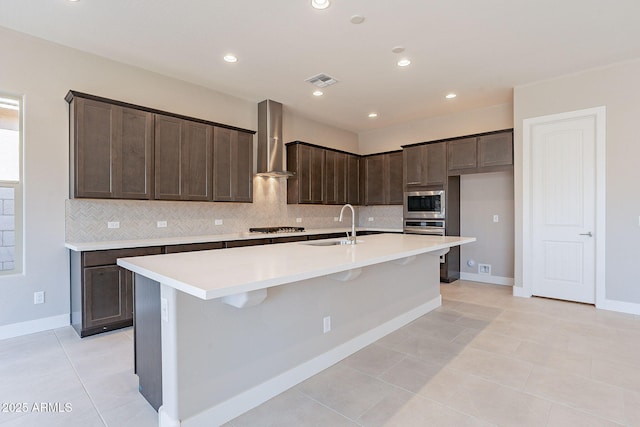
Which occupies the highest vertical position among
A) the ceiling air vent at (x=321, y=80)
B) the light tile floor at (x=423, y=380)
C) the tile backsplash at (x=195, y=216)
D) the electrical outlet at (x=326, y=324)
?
the ceiling air vent at (x=321, y=80)

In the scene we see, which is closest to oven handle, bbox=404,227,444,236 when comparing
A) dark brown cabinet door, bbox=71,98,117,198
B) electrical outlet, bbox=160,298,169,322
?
dark brown cabinet door, bbox=71,98,117,198

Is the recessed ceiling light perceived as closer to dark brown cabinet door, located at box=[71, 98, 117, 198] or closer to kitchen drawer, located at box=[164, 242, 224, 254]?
dark brown cabinet door, located at box=[71, 98, 117, 198]

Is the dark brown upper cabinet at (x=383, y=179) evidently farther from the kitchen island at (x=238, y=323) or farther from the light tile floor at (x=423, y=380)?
the kitchen island at (x=238, y=323)

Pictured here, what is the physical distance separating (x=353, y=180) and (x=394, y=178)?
0.83 m

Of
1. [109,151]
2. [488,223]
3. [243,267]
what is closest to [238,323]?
[243,267]

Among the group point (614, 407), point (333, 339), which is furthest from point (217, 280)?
point (614, 407)

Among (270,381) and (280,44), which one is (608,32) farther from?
(270,381)

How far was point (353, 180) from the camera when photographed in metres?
6.66

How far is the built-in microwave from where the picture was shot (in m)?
5.47

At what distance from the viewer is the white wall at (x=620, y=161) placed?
3.82m

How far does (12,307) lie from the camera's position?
10.4 ft

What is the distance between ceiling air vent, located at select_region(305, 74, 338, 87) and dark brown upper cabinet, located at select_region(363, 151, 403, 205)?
2368 mm

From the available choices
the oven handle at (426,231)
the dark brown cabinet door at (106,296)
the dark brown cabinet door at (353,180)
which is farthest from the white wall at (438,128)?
the dark brown cabinet door at (106,296)

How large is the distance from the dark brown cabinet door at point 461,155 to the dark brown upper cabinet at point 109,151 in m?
4.42
